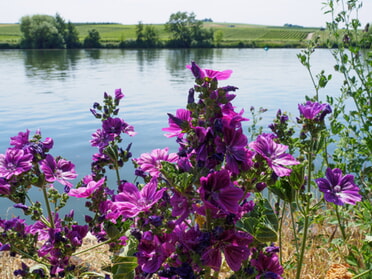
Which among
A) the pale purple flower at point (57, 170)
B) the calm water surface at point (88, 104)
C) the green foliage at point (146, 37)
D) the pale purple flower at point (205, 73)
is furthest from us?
the green foliage at point (146, 37)

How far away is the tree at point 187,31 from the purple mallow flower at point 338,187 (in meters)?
80.0

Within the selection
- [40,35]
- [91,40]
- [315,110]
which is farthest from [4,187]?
[91,40]

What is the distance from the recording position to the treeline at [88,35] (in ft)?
230

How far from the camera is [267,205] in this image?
1.67 meters

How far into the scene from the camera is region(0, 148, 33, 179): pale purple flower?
160cm

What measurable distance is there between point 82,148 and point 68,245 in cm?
762

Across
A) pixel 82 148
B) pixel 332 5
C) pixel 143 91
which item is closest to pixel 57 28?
pixel 143 91

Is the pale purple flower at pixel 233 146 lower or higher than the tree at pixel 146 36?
lower

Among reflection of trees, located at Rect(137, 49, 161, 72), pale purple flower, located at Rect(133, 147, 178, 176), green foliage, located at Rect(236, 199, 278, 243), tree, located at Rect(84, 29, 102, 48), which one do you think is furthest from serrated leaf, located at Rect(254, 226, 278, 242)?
tree, located at Rect(84, 29, 102, 48)

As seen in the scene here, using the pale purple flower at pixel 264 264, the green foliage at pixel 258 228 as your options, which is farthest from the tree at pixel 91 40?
the green foliage at pixel 258 228

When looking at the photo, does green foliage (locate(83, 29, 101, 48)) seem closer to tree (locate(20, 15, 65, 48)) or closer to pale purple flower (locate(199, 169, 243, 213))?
tree (locate(20, 15, 65, 48))

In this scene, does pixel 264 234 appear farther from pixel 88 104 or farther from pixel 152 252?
pixel 88 104

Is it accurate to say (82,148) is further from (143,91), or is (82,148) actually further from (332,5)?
(143,91)

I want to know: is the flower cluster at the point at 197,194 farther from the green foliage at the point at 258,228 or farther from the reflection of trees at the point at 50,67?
the reflection of trees at the point at 50,67
